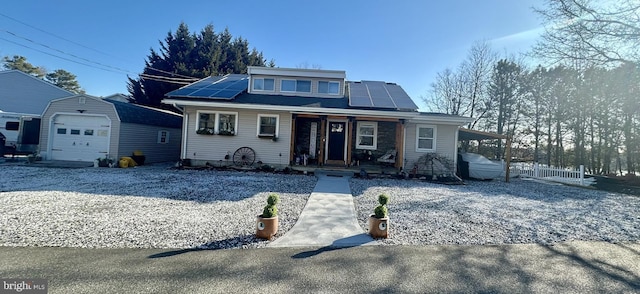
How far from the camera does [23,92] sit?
18.0 m

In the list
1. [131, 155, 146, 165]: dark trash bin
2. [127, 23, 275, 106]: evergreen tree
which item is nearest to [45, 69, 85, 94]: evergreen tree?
[127, 23, 275, 106]: evergreen tree

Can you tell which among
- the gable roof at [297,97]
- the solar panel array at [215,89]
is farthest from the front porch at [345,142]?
the solar panel array at [215,89]

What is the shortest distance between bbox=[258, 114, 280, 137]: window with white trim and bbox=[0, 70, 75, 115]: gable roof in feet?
61.5

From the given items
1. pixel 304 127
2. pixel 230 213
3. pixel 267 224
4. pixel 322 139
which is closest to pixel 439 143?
pixel 322 139

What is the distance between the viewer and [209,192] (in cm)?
668

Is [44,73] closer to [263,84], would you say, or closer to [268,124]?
[263,84]

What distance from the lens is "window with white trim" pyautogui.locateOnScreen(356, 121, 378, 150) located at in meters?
12.3

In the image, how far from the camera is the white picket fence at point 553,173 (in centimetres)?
A: 1183

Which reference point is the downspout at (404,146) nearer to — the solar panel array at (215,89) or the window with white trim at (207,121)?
the solar panel array at (215,89)

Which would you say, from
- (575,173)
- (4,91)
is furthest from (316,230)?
(4,91)

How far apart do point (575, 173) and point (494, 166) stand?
4.08 m

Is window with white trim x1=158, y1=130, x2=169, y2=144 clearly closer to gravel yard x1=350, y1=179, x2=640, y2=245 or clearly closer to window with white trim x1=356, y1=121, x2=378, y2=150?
window with white trim x1=356, y1=121, x2=378, y2=150

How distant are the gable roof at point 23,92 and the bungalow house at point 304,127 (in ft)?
50.5

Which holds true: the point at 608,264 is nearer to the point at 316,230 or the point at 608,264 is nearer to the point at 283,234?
the point at 316,230
